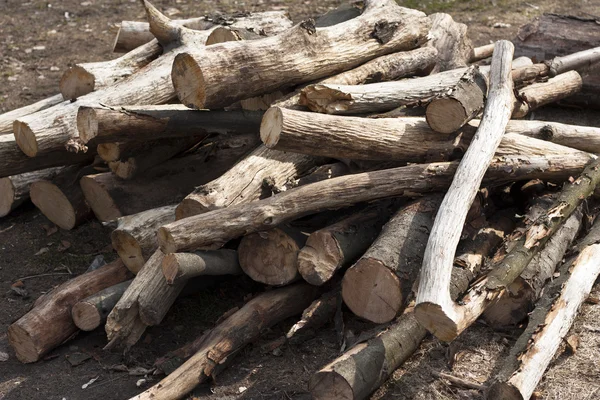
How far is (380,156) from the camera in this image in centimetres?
578

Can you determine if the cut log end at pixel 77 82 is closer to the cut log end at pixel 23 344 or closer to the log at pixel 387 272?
the cut log end at pixel 23 344

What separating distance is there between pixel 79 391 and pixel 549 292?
3.16 m

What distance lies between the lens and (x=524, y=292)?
17.7 feet

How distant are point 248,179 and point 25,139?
1.79 m

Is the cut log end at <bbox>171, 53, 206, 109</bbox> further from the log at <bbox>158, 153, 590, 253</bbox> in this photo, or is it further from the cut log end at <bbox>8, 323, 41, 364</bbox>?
the cut log end at <bbox>8, 323, 41, 364</bbox>

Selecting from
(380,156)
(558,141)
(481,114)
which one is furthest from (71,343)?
(558,141)

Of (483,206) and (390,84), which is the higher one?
(390,84)

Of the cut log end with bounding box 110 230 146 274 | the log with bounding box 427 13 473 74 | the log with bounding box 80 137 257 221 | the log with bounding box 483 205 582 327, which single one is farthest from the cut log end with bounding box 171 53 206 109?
the log with bounding box 427 13 473 74

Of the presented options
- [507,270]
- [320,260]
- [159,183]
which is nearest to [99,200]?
[159,183]

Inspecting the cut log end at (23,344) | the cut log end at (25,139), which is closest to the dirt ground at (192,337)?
the cut log end at (23,344)

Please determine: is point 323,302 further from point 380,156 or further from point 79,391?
point 79,391

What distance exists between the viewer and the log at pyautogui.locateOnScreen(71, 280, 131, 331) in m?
5.58

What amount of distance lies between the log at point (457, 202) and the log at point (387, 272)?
0.69 ft

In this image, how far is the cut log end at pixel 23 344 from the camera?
18.1 feet
